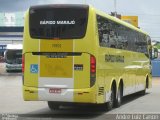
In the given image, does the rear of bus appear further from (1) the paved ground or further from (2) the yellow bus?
(1) the paved ground

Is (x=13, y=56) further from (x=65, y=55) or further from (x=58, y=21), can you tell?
(x=65, y=55)

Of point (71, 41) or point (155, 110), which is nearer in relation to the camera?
point (71, 41)

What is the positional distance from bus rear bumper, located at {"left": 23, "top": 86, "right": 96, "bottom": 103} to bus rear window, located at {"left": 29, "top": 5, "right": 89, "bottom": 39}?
1547 millimetres

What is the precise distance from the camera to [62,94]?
1541cm

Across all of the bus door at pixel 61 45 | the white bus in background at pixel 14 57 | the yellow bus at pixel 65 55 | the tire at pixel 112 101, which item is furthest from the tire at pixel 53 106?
the white bus in background at pixel 14 57

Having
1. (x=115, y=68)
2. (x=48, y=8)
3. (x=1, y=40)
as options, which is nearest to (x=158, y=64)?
(x=115, y=68)

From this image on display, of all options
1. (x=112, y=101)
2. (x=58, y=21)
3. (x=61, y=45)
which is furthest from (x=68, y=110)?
(x=58, y=21)

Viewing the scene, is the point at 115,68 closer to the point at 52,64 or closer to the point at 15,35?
the point at 52,64

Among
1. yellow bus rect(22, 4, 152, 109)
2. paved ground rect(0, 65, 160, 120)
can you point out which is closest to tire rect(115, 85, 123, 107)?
paved ground rect(0, 65, 160, 120)

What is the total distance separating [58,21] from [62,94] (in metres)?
2.14

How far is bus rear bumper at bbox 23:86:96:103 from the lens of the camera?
15234 mm

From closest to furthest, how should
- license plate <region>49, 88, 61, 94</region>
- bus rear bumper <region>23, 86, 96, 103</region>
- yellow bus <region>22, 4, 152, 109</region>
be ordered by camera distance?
bus rear bumper <region>23, 86, 96, 103</region>
yellow bus <region>22, 4, 152, 109</region>
license plate <region>49, 88, 61, 94</region>

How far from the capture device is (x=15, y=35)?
122m

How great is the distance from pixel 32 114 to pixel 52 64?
188cm
